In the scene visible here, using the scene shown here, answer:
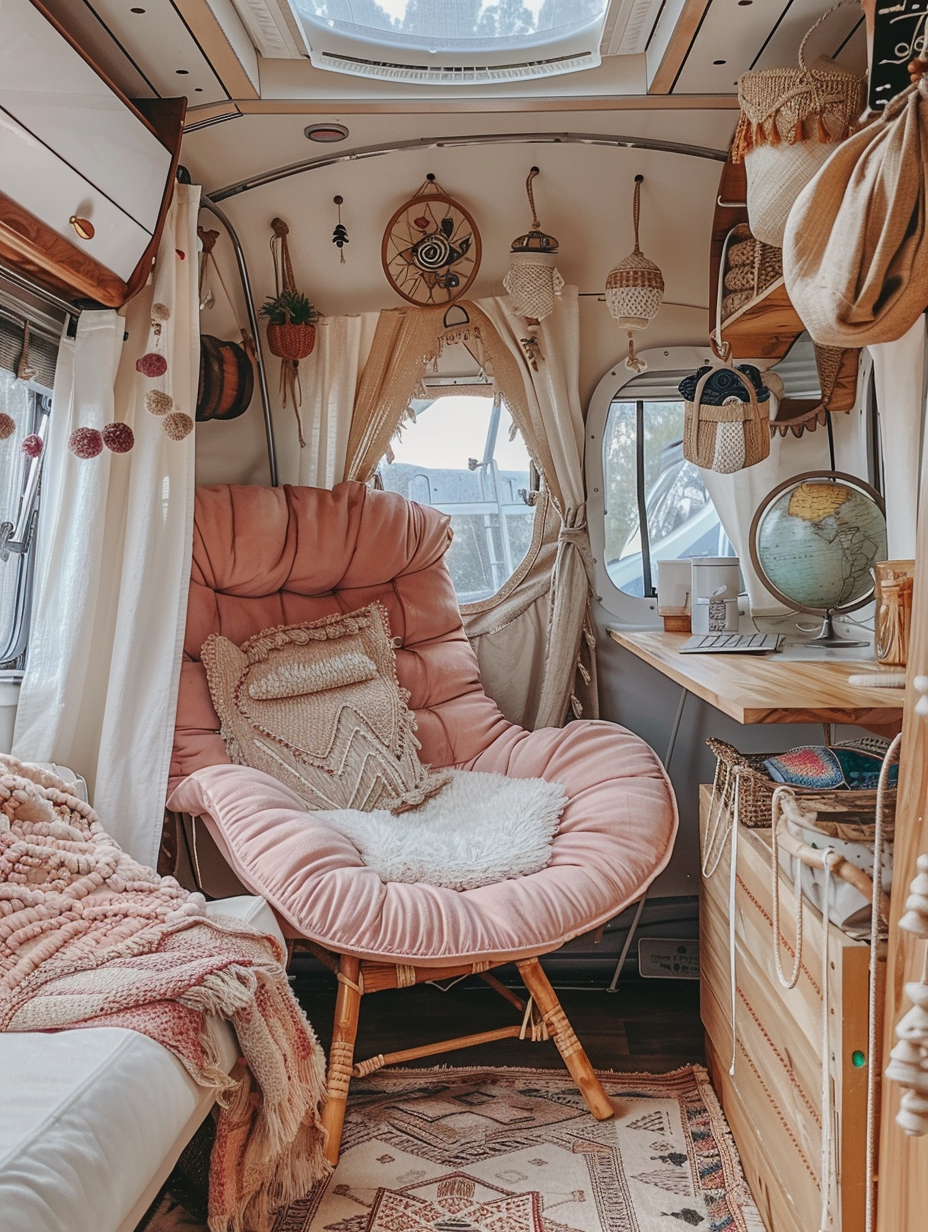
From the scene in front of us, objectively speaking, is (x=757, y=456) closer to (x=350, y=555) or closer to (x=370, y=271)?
A: (x=350, y=555)

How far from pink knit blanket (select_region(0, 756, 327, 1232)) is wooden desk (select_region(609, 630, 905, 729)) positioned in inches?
33.9

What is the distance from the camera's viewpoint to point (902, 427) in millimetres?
1855

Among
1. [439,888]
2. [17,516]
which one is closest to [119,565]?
[17,516]

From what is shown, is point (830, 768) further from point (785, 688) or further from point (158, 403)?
point (158, 403)

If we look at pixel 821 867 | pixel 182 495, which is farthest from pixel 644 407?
pixel 821 867

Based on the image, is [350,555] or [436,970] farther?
[350,555]

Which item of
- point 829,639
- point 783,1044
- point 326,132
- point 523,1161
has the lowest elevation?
point 523,1161

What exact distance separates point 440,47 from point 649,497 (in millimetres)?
1321

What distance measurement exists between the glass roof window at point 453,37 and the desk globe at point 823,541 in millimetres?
1122

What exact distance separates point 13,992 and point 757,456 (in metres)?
1.91

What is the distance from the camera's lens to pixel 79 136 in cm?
192

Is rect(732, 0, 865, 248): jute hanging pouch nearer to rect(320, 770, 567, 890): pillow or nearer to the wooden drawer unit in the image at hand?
the wooden drawer unit

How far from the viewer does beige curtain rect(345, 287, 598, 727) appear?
2.87 meters

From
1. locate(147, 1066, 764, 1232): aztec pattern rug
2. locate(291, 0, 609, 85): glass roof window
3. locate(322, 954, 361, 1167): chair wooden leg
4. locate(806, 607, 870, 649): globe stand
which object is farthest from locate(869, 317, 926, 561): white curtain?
locate(322, 954, 361, 1167): chair wooden leg
